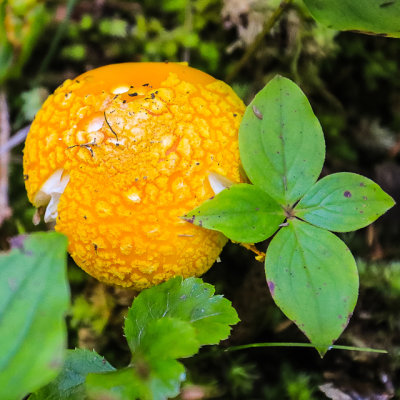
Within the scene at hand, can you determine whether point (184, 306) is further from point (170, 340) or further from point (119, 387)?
point (119, 387)

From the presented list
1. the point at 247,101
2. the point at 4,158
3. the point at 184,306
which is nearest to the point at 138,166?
the point at 184,306

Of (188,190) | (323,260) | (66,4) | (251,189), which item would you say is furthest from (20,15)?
(323,260)

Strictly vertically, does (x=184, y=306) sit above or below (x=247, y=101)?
below

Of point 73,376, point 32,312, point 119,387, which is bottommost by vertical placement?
point 73,376

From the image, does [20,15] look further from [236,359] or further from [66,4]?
[236,359]

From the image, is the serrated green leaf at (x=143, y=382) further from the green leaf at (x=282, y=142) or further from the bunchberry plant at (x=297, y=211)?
the green leaf at (x=282, y=142)

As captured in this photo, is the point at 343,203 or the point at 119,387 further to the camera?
the point at 343,203

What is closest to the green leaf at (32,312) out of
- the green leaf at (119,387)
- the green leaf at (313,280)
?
the green leaf at (119,387)
